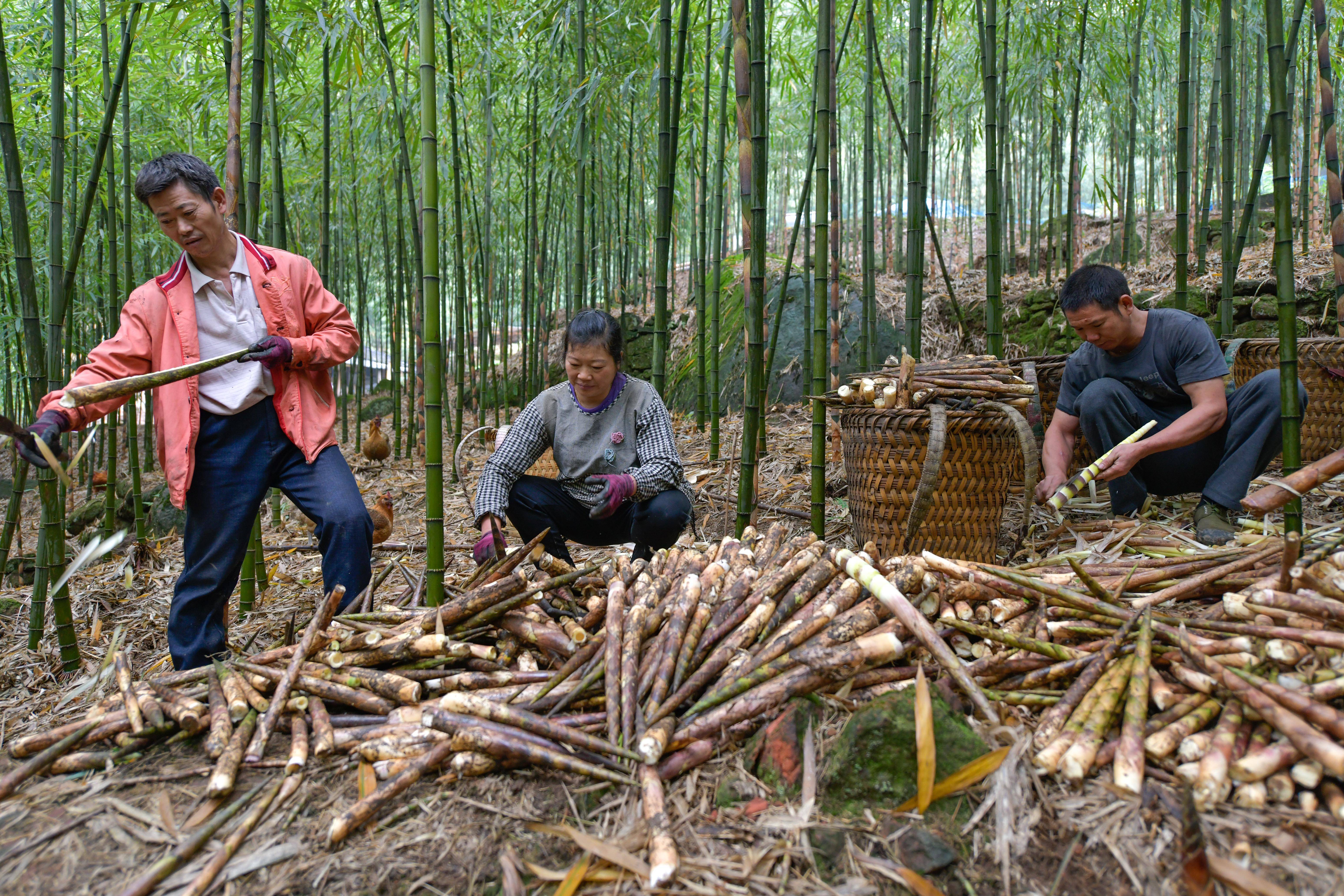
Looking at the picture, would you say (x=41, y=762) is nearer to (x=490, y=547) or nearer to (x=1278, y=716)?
(x=490, y=547)

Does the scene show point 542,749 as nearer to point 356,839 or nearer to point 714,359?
point 356,839

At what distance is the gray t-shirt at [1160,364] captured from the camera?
243 centimetres

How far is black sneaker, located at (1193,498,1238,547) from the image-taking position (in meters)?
2.29

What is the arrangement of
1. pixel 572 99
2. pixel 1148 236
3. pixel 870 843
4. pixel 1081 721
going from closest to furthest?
pixel 870 843 < pixel 1081 721 < pixel 572 99 < pixel 1148 236

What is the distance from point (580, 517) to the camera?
2.51 m

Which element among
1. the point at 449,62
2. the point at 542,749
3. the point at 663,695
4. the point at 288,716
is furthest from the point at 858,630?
the point at 449,62

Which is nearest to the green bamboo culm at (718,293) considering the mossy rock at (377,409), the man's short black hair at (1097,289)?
the man's short black hair at (1097,289)

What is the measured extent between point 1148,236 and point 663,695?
23.6 feet

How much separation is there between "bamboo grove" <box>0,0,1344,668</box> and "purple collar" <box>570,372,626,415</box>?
409 millimetres

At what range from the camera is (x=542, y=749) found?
126 cm

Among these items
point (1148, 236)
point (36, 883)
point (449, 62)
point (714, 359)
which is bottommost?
point (36, 883)

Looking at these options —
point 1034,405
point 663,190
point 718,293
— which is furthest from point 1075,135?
point 663,190

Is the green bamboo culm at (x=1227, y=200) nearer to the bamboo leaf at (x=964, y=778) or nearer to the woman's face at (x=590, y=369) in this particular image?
the woman's face at (x=590, y=369)

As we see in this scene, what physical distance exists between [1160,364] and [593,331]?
6.13 feet
